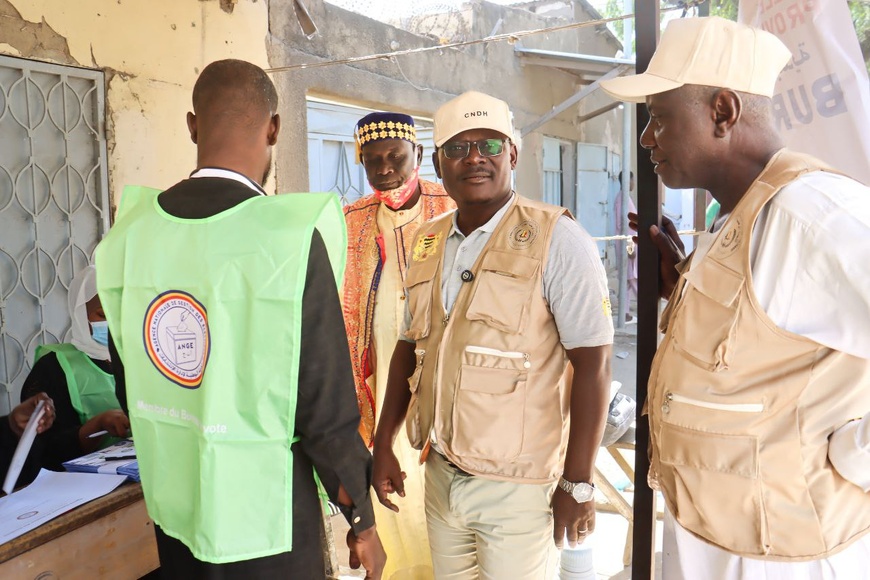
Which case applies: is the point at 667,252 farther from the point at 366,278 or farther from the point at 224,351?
the point at 366,278

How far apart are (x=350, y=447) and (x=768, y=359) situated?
2.91 ft

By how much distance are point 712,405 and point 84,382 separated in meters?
2.26

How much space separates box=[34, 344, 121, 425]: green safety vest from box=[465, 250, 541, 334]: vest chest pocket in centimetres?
156

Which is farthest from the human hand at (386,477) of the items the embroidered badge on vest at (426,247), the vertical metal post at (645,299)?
the vertical metal post at (645,299)

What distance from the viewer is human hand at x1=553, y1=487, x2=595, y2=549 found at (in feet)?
5.84

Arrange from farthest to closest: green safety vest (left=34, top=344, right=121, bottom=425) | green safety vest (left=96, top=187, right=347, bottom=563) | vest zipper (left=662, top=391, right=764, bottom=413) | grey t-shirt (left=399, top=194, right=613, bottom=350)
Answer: green safety vest (left=34, top=344, right=121, bottom=425)
grey t-shirt (left=399, top=194, right=613, bottom=350)
green safety vest (left=96, top=187, right=347, bottom=563)
vest zipper (left=662, top=391, right=764, bottom=413)

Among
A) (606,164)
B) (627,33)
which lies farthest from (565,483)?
(606,164)

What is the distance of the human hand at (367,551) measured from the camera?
5.10 ft

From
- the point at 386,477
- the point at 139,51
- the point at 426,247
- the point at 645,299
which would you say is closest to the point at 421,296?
the point at 426,247

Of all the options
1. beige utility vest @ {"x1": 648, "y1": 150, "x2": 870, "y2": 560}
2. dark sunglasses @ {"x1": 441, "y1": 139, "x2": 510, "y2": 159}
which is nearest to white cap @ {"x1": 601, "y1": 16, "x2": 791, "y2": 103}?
beige utility vest @ {"x1": 648, "y1": 150, "x2": 870, "y2": 560}

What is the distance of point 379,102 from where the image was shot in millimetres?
5547

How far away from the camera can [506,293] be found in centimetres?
183

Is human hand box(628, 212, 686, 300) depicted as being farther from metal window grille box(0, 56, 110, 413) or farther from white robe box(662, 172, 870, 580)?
metal window grille box(0, 56, 110, 413)

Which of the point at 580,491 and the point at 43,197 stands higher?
the point at 43,197
